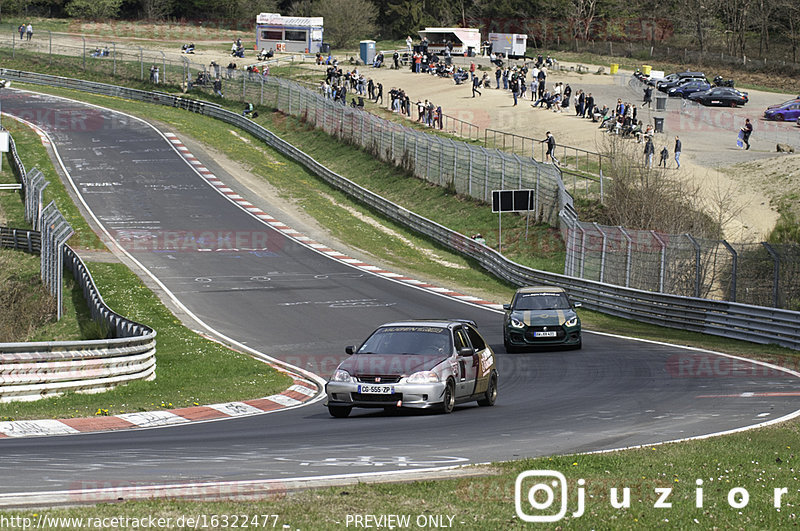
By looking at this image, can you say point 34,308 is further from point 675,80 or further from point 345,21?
point 345,21

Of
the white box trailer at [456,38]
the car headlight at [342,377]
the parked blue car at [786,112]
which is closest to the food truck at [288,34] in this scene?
the white box trailer at [456,38]

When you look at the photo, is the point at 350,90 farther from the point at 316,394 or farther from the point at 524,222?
the point at 316,394

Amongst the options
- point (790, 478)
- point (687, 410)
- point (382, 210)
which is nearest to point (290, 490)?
point (790, 478)

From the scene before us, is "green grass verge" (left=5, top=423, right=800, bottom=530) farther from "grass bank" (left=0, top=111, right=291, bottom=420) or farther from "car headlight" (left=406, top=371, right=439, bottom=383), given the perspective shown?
"grass bank" (left=0, top=111, right=291, bottom=420)

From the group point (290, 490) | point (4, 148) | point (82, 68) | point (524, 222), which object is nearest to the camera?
point (290, 490)

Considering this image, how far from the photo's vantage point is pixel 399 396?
1425cm

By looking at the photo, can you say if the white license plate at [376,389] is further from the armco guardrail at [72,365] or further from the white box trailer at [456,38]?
the white box trailer at [456,38]

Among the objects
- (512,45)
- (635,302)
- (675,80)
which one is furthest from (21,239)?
(512,45)

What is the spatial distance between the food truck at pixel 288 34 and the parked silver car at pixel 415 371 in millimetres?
88166

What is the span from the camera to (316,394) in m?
18.8

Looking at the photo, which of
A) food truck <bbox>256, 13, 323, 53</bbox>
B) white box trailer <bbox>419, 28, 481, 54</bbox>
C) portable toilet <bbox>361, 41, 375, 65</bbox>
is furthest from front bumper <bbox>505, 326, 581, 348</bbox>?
white box trailer <bbox>419, 28, 481, 54</bbox>

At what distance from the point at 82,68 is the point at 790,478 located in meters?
85.8

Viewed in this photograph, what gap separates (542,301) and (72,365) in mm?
11292

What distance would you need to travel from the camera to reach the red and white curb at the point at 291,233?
34250 millimetres
